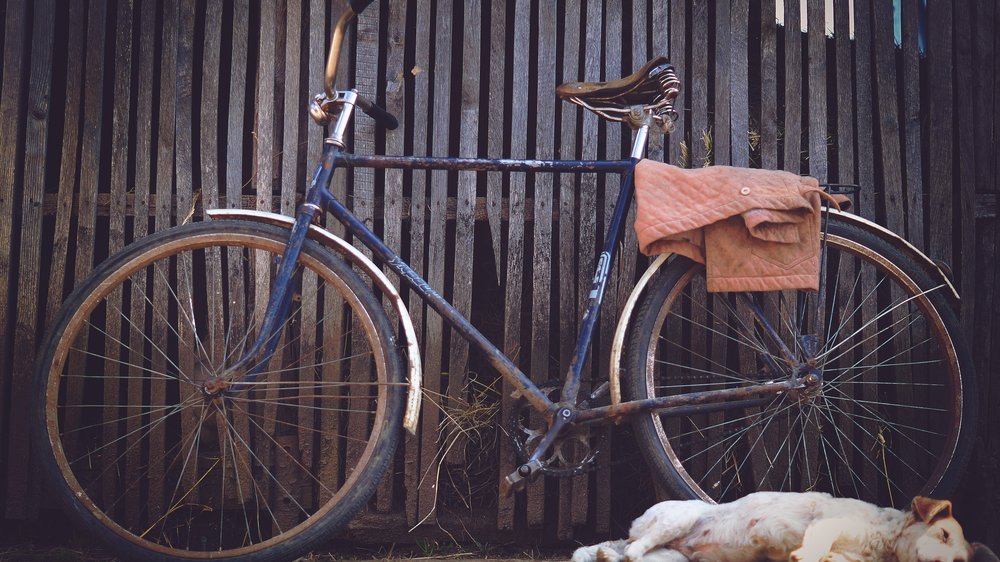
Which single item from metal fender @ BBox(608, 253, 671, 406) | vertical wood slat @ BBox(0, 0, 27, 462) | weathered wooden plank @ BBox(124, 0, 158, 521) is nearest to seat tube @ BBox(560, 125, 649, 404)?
metal fender @ BBox(608, 253, 671, 406)

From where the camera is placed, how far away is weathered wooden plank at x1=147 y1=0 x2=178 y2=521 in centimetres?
295

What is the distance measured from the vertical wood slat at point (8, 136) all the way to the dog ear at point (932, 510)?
131 inches

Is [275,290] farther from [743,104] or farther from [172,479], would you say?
[743,104]

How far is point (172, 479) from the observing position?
305 centimetres

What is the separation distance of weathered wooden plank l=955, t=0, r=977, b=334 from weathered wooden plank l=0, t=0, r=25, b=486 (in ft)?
12.5

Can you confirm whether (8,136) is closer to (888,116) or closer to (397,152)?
(397,152)

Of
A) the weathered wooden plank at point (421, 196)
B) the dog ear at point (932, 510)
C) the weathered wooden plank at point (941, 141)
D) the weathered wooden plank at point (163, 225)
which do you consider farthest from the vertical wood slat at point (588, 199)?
the weathered wooden plank at point (163, 225)

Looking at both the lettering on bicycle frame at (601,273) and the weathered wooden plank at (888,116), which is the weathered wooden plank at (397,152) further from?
the weathered wooden plank at (888,116)

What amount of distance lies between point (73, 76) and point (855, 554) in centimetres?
340

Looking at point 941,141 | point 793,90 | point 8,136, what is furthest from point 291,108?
point 941,141

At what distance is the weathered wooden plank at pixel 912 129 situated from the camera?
10.2 ft

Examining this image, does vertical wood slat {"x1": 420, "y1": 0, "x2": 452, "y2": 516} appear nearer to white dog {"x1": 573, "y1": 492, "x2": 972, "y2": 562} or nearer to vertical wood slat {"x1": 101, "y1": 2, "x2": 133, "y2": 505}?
white dog {"x1": 573, "y1": 492, "x2": 972, "y2": 562}

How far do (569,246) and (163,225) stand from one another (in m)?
1.71

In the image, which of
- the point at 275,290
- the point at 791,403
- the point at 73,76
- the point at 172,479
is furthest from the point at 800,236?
the point at 73,76
